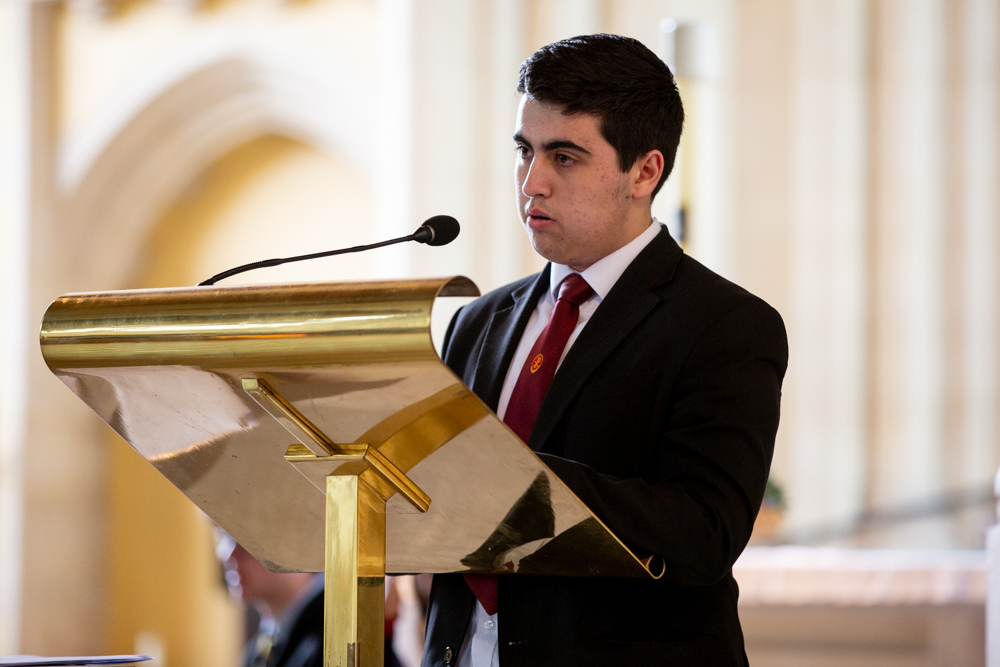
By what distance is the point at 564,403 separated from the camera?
1.55m

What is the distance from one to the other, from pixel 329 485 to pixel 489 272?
3.48m

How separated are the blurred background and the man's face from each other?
1921mm

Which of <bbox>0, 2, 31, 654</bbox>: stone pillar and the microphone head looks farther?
<bbox>0, 2, 31, 654</bbox>: stone pillar

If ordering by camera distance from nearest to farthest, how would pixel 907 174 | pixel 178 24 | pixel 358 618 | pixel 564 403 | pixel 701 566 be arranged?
pixel 358 618 < pixel 701 566 < pixel 564 403 < pixel 907 174 < pixel 178 24

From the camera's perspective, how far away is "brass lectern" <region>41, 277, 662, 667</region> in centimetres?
103

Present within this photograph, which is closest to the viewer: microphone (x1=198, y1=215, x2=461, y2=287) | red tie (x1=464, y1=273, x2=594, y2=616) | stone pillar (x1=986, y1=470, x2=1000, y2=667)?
microphone (x1=198, y1=215, x2=461, y2=287)

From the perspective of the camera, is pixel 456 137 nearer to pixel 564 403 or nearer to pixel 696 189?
pixel 696 189

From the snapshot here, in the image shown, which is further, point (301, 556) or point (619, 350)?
point (619, 350)

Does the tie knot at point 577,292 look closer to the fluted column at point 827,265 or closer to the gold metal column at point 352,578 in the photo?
the gold metal column at point 352,578

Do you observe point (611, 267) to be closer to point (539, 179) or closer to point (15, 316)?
point (539, 179)

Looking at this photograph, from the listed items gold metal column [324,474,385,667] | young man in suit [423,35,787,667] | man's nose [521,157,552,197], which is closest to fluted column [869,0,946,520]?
young man in suit [423,35,787,667]

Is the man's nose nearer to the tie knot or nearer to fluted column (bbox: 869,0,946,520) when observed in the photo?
the tie knot

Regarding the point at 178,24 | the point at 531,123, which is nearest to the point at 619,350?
the point at 531,123

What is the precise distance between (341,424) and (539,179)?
0.63 metres
